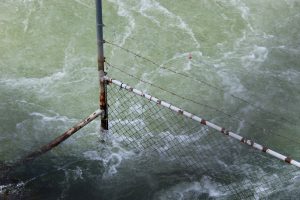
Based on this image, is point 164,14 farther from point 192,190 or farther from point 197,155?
point 192,190

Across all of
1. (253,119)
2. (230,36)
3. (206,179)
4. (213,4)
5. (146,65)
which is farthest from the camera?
(213,4)

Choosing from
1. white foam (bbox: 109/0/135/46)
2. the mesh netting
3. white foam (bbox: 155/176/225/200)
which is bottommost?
white foam (bbox: 155/176/225/200)

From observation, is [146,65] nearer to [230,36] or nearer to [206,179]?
[230,36]

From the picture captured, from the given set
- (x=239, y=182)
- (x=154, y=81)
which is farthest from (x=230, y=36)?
(x=239, y=182)

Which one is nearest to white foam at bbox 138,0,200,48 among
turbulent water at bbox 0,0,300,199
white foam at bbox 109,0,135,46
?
turbulent water at bbox 0,0,300,199

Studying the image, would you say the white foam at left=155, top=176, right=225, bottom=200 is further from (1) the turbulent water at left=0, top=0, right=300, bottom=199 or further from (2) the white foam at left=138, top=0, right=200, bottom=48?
(2) the white foam at left=138, top=0, right=200, bottom=48

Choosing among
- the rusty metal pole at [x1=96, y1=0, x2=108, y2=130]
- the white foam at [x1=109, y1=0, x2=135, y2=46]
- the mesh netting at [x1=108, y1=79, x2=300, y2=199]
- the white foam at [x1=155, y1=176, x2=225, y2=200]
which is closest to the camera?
the rusty metal pole at [x1=96, y1=0, x2=108, y2=130]
